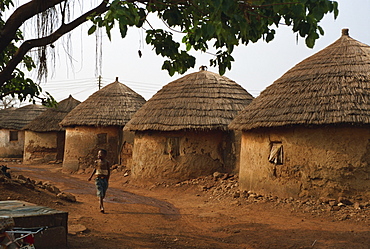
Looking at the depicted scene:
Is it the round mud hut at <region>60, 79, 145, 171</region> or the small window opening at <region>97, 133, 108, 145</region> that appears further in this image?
the small window opening at <region>97, 133, 108, 145</region>

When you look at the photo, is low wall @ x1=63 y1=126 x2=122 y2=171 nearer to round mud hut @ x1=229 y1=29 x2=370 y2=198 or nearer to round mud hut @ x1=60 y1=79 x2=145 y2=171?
round mud hut @ x1=60 y1=79 x2=145 y2=171

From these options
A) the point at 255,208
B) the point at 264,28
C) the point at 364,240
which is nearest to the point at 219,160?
the point at 255,208

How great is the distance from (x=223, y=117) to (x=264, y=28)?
734 cm

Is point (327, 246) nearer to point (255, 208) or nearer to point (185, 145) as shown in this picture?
point (255, 208)

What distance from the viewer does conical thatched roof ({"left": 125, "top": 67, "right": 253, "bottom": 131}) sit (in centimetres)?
1170

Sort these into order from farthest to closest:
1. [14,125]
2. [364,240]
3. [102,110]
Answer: [14,125], [102,110], [364,240]

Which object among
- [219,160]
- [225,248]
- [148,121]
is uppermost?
[148,121]

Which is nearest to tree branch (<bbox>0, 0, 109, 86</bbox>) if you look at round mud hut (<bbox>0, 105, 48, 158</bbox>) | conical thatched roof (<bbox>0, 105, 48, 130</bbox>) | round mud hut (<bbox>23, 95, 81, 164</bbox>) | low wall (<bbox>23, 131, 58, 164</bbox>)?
round mud hut (<bbox>23, 95, 81, 164</bbox>)

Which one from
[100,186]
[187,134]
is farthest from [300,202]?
[187,134]

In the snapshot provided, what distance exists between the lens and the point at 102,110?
16641mm

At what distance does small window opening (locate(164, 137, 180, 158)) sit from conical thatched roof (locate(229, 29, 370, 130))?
95.0 inches

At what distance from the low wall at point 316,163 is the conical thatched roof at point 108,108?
334 inches

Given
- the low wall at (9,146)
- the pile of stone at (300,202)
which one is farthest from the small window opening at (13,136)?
the pile of stone at (300,202)

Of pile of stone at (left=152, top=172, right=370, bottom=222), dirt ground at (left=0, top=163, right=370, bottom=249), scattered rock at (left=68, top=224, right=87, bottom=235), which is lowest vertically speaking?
dirt ground at (left=0, top=163, right=370, bottom=249)
